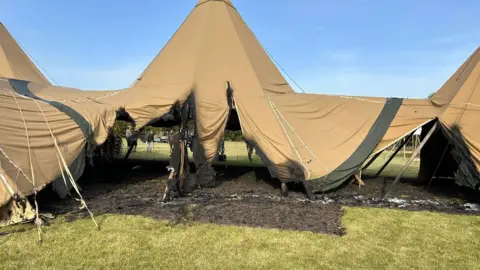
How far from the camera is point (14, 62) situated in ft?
34.4

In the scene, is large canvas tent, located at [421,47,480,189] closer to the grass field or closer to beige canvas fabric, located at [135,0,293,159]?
the grass field

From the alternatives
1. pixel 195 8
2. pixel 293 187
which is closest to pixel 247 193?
pixel 293 187

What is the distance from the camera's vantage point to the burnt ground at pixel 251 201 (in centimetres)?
583

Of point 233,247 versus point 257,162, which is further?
point 257,162

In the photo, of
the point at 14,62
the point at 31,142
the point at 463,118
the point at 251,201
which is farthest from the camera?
the point at 14,62

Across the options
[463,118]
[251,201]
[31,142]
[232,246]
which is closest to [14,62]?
[31,142]

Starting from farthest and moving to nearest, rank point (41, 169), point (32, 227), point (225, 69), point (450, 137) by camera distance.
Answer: point (225, 69)
point (450, 137)
point (41, 169)
point (32, 227)

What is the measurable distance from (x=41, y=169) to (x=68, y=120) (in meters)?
1.07

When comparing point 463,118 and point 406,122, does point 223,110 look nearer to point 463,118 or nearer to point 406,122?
point 406,122

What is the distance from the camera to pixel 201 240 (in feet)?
15.9

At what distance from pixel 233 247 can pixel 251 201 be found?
2462 millimetres

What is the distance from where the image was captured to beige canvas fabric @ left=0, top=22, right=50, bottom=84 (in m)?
10.1

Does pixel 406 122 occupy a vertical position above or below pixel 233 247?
above

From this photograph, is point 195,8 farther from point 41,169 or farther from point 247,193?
point 41,169
